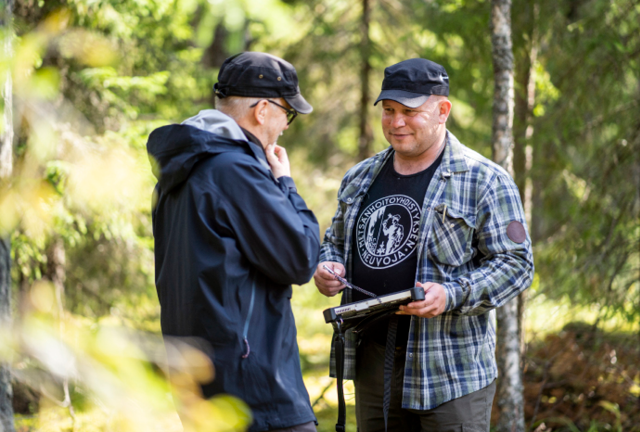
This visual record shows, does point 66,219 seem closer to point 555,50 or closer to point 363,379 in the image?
point 363,379

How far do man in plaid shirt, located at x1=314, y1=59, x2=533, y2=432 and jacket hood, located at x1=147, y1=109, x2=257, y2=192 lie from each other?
85 centimetres

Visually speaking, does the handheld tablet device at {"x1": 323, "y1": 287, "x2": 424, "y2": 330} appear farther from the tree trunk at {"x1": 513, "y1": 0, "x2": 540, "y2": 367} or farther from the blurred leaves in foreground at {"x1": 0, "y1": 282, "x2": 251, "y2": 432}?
the tree trunk at {"x1": 513, "y1": 0, "x2": 540, "y2": 367}

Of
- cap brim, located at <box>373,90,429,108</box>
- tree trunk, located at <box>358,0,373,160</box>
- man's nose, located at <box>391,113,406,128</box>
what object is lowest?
man's nose, located at <box>391,113,406,128</box>

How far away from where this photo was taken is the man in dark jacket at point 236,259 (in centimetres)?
192

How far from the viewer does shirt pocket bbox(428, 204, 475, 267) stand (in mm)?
2439

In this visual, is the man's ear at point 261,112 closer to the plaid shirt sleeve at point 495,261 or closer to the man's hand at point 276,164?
the man's hand at point 276,164

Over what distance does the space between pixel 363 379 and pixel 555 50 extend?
4.51 metres

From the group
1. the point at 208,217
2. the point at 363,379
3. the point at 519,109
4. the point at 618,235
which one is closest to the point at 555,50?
the point at 519,109

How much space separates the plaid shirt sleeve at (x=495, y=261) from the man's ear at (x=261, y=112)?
1042mm

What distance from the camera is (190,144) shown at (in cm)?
197

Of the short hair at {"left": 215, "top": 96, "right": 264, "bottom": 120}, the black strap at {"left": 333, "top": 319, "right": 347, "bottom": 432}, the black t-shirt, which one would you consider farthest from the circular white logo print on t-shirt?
the short hair at {"left": 215, "top": 96, "right": 264, "bottom": 120}

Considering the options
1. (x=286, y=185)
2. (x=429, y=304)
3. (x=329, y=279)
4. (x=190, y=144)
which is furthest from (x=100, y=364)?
(x=329, y=279)

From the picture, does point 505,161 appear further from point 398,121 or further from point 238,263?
point 238,263

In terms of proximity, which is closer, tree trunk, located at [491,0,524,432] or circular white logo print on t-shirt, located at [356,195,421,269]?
circular white logo print on t-shirt, located at [356,195,421,269]
